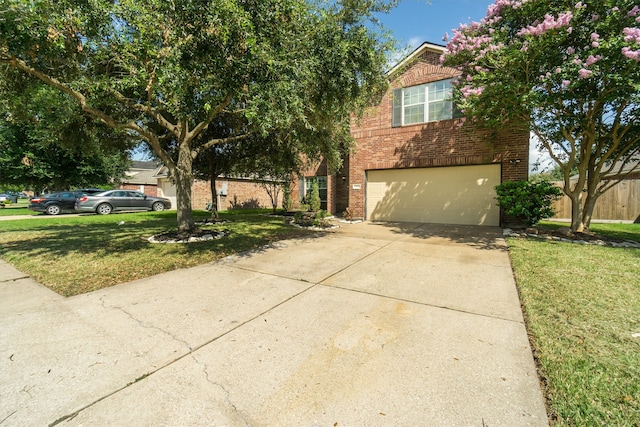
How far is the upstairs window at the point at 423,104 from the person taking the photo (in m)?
10.6

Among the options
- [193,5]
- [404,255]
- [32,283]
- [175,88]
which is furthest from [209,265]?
[193,5]

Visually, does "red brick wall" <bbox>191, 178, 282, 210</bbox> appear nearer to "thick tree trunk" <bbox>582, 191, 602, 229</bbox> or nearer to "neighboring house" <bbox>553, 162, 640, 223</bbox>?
"thick tree trunk" <bbox>582, 191, 602, 229</bbox>

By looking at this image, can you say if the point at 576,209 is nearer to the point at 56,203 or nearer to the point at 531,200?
the point at 531,200

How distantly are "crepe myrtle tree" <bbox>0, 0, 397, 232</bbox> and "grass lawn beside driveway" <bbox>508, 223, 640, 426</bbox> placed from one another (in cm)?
449

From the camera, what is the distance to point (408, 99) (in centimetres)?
1141

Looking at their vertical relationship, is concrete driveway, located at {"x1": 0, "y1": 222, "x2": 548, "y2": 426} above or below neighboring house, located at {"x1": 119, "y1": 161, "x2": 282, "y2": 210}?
below

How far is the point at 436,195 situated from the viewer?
1105 cm

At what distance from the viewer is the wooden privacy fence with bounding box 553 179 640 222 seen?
12.0 meters

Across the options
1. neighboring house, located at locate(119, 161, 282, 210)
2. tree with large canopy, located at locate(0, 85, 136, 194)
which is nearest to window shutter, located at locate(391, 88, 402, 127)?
tree with large canopy, located at locate(0, 85, 136, 194)

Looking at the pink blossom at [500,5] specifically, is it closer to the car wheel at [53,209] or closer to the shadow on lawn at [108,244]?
the shadow on lawn at [108,244]

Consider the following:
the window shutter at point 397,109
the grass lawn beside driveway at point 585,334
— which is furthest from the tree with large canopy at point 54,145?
the window shutter at point 397,109

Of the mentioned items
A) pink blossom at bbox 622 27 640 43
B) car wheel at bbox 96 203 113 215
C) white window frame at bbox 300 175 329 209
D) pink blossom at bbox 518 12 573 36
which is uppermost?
pink blossom at bbox 518 12 573 36

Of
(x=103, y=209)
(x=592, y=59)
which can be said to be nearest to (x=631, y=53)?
(x=592, y=59)

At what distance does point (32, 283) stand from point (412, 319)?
5395mm
